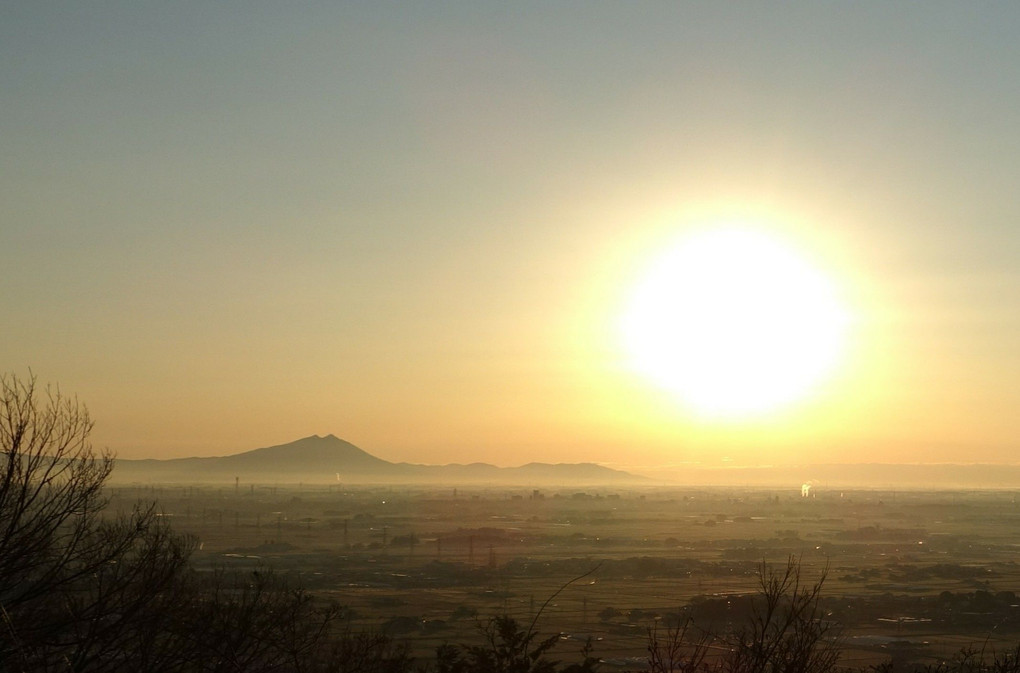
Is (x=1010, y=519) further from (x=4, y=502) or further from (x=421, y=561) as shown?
(x=4, y=502)

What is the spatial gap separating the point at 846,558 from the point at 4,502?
3767 inches

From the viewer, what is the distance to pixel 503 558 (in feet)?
305

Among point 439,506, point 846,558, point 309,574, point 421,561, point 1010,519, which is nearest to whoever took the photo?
point 309,574

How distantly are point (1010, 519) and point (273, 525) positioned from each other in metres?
127

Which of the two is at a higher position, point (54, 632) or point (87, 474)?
point (87, 474)

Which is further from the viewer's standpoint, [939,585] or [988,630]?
[939,585]

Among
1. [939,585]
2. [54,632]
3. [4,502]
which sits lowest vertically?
[939,585]

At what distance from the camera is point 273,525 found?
Result: 12900 centimetres

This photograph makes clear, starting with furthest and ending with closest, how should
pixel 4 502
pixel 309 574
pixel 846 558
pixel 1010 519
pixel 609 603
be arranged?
1. pixel 1010 519
2. pixel 846 558
3. pixel 309 574
4. pixel 609 603
5. pixel 4 502

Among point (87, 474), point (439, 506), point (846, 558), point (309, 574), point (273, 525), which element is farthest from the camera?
point (439, 506)

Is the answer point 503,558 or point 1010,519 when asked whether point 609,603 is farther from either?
point 1010,519

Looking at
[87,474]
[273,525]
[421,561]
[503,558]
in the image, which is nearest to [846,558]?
[503,558]

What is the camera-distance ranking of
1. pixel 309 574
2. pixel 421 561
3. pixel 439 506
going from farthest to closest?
1. pixel 439 506
2. pixel 421 561
3. pixel 309 574

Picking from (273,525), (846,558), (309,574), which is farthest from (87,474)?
(273,525)
